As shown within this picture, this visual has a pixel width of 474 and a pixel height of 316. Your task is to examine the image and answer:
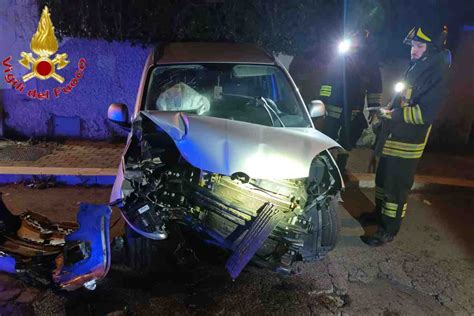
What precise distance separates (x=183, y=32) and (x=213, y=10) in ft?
1.99

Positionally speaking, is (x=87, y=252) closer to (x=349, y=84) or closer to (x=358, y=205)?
(x=358, y=205)

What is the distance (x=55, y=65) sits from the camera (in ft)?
21.9

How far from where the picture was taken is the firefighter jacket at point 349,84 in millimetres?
5496

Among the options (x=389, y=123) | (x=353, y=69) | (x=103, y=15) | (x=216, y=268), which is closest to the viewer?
(x=216, y=268)

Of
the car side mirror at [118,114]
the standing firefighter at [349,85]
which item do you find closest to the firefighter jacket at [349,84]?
the standing firefighter at [349,85]

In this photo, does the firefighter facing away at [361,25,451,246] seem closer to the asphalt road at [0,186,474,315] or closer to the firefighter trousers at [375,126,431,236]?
the firefighter trousers at [375,126,431,236]

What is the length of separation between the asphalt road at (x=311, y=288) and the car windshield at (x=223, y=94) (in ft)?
4.74

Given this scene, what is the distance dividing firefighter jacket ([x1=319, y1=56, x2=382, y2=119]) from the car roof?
1.25 m

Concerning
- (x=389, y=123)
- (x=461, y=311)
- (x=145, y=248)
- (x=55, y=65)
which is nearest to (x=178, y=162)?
(x=145, y=248)

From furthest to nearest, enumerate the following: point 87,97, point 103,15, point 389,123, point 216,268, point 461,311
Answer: point 87,97, point 103,15, point 389,123, point 216,268, point 461,311

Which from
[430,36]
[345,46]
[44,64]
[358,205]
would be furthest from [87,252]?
[44,64]

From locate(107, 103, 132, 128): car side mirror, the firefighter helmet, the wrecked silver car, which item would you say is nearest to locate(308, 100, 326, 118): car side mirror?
the wrecked silver car

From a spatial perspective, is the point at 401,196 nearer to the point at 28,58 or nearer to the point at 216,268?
the point at 216,268

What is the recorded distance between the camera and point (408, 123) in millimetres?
4008
